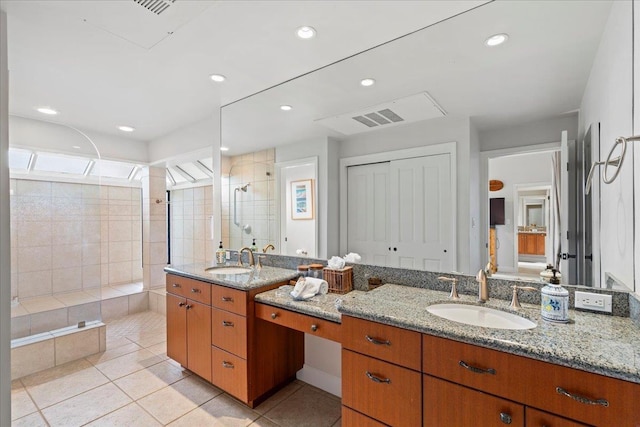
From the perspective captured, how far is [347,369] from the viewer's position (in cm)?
143

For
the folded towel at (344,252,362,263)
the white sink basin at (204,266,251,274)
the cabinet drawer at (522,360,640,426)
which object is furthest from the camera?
the white sink basin at (204,266,251,274)

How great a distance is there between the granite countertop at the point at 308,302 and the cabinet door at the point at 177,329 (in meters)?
0.91

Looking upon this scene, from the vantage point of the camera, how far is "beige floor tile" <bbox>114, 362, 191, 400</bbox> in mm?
2234

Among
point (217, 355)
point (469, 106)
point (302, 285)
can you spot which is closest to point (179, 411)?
point (217, 355)

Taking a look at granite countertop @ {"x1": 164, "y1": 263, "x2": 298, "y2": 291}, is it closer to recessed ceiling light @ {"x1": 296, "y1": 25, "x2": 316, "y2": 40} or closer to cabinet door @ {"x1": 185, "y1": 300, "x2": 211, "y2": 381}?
cabinet door @ {"x1": 185, "y1": 300, "x2": 211, "y2": 381}

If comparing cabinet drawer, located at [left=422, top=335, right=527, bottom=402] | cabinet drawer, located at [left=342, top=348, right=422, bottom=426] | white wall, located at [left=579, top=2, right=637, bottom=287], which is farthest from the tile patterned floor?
white wall, located at [left=579, top=2, right=637, bottom=287]

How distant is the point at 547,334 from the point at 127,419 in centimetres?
245

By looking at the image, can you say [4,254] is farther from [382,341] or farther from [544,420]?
[544,420]

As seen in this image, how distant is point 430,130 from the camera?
6.05 feet

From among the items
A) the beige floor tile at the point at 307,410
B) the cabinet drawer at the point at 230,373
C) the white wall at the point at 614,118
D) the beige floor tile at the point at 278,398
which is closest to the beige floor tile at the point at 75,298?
the cabinet drawer at the point at 230,373

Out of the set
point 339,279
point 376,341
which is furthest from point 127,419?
point 376,341

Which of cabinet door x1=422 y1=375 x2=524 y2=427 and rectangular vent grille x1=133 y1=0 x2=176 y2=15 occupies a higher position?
rectangular vent grille x1=133 y1=0 x2=176 y2=15

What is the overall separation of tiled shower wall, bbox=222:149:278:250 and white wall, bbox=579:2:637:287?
220cm

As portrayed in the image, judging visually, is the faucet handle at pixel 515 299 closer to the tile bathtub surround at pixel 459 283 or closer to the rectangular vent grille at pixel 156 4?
the tile bathtub surround at pixel 459 283
